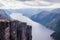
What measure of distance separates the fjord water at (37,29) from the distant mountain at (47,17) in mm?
52

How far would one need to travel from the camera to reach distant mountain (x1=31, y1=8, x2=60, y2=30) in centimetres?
118

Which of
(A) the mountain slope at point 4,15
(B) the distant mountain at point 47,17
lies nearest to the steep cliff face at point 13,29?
(A) the mountain slope at point 4,15

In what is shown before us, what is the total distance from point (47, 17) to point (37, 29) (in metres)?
0.18

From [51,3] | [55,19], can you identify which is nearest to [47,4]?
[51,3]

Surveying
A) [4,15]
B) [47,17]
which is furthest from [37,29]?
[4,15]

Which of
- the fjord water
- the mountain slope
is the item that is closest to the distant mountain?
the fjord water

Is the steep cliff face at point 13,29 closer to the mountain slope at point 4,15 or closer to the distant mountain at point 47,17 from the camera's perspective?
the mountain slope at point 4,15

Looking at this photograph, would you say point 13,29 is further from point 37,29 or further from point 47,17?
point 47,17

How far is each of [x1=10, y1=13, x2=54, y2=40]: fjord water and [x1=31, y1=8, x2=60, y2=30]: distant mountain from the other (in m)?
0.05

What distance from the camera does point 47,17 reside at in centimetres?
119

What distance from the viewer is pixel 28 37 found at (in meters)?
1.18

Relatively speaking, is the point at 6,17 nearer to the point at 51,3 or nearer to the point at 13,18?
the point at 13,18

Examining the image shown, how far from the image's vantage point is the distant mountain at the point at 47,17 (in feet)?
3.86

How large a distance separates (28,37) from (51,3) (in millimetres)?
485
